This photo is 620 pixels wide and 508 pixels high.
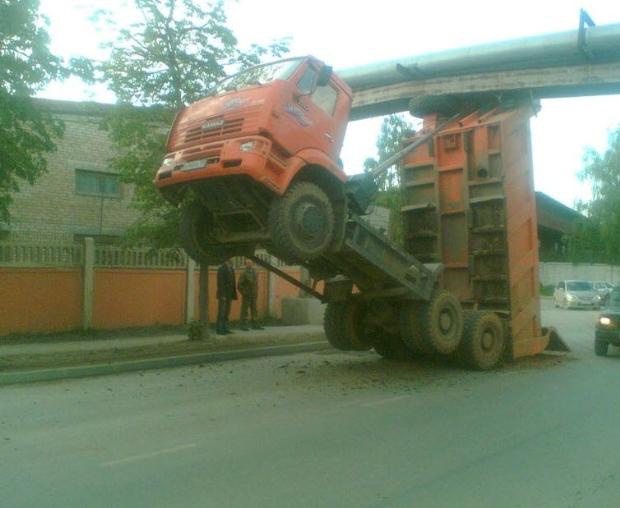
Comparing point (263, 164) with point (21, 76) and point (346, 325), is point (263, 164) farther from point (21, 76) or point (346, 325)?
point (21, 76)

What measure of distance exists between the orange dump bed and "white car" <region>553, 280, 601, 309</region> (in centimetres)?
2720

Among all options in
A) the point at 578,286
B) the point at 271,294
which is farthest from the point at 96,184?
the point at 578,286

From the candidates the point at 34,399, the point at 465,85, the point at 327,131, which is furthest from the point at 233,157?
the point at 465,85

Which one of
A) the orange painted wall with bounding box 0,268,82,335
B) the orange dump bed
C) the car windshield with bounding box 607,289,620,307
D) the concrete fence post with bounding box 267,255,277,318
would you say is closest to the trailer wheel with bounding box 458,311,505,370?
the orange dump bed

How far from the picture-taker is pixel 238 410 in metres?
9.30

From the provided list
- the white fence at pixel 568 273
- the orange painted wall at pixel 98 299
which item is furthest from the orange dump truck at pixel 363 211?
the white fence at pixel 568 273

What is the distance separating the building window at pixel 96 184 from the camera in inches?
954

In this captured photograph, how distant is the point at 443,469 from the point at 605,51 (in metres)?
11.5

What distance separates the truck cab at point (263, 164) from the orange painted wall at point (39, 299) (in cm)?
715

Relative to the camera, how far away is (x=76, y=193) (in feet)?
78.8

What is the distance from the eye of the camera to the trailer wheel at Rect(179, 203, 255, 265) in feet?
36.3

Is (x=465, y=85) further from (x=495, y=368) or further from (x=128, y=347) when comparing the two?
(x=128, y=347)

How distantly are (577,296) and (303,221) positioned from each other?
33027 mm

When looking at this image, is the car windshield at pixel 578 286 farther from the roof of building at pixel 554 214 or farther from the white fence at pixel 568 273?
the roof of building at pixel 554 214
